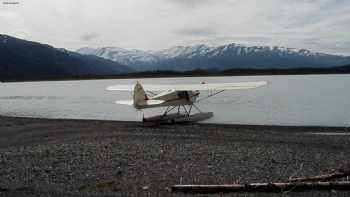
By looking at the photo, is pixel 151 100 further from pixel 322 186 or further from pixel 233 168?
pixel 322 186

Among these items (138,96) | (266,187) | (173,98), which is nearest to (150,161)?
(266,187)

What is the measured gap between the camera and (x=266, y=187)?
26.6 feet

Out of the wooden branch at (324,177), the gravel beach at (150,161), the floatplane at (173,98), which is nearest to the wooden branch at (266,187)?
→ the gravel beach at (150,161)

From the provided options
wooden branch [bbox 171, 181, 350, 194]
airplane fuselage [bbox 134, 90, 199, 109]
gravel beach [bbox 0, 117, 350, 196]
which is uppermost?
airplane fuselage [bbox 134, 90, 199, 109]

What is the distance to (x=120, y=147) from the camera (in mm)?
13711

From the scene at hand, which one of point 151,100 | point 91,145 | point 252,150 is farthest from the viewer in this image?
point 151,100

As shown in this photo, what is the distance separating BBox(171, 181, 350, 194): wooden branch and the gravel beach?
0.61 feet

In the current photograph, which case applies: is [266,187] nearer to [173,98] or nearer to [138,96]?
[138,96]

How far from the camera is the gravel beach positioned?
358 inches

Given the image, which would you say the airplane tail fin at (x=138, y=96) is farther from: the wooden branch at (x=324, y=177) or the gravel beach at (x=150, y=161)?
the wooden branch at (x=324, y=177)

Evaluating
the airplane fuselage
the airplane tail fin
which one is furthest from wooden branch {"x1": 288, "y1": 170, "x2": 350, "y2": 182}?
the airplane tail fin

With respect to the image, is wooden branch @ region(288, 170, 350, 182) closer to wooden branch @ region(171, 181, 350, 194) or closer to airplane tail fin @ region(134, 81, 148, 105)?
wooden branch @ region(171, 181, 350, 194)

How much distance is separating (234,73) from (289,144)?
566 ft

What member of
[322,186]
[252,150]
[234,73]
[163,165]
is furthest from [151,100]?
[234,73]
